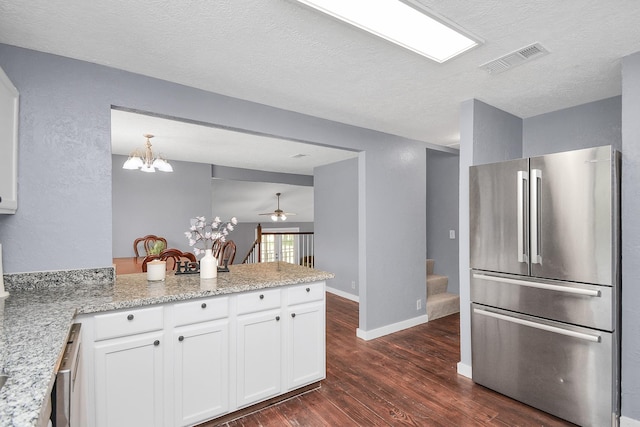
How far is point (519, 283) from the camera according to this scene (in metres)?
2.35

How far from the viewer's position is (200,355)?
6.53 feet

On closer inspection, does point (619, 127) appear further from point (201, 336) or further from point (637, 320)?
point (201, 336)

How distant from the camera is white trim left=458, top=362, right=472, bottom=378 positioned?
2.75 m

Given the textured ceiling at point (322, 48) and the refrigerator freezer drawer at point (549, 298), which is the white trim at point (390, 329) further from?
the textured ceiling at point (322, 48)

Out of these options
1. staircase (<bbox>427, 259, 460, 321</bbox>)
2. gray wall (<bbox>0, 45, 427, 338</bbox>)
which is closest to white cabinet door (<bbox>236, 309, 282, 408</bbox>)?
gray wall (<bbox>0, 45, 427, 338</bbox>)

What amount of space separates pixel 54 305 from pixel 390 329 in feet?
10.6

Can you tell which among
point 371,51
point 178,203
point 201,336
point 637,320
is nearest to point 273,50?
point 371,51

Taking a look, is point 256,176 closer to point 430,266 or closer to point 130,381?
point 430,266

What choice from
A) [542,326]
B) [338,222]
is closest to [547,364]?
[542,326]

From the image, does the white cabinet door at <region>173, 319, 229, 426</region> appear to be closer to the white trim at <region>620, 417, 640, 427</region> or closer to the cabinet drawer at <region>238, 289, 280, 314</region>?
Answer: the cabinet drawer at <region>238, 289, 280, 314</region>

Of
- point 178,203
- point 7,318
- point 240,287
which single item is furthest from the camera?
point 178,203

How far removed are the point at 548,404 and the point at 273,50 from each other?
2965mm

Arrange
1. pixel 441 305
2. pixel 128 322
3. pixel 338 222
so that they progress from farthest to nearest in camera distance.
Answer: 1. pixel 338 222
2. pixel 441 305
3. pixel 128 322

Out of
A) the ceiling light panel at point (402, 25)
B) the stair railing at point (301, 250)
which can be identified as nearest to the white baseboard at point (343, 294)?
the stair railing at point (301, 250)
